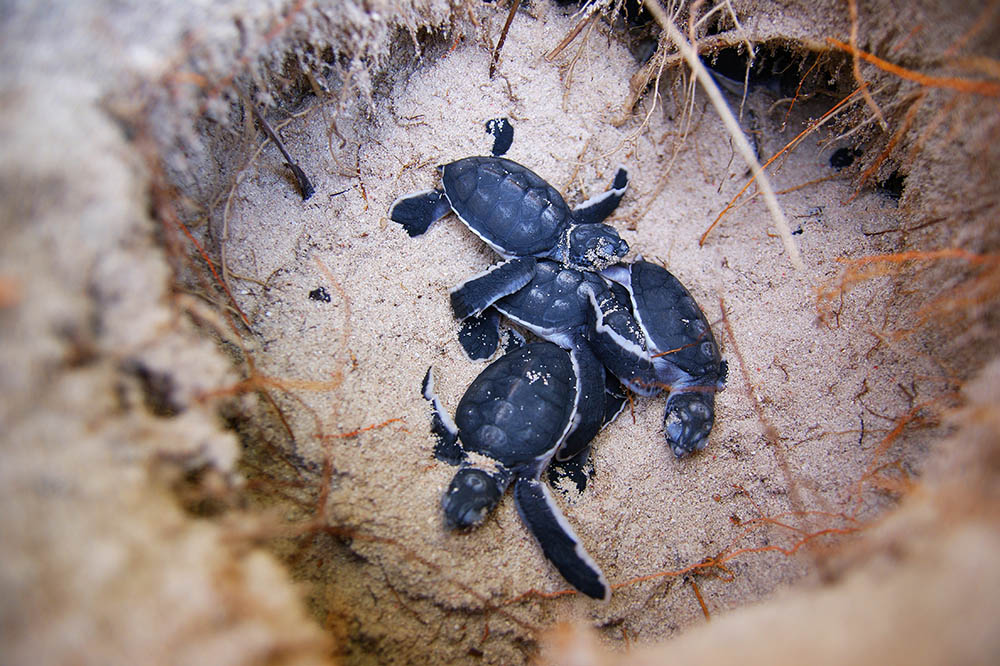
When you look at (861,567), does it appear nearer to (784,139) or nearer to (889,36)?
(889,36)

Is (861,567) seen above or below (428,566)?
above

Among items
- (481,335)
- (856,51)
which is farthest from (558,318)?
(856,51)

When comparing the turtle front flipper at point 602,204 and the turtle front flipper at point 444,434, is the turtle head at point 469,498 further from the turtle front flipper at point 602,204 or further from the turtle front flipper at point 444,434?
the turtle front flipper at point 602,204

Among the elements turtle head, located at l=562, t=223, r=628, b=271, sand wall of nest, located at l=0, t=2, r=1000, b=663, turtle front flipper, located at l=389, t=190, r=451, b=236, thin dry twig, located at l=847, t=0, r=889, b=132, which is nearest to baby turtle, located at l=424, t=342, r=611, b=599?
sand wall of nest, located at l=0, t=2, r=1000, b=663

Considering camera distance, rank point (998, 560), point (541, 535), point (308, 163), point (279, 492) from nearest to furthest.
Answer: point (998, 560)
point (279, 492)
point (541, 535)
point (308, 163)

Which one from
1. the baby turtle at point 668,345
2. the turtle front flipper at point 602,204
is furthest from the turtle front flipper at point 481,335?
the turtle front flipper at point 602,204

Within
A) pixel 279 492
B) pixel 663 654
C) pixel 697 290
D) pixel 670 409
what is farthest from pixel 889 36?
pixel 279 492

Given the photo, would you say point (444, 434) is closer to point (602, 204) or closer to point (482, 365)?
point (482, 365)

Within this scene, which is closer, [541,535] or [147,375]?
[147,375]
